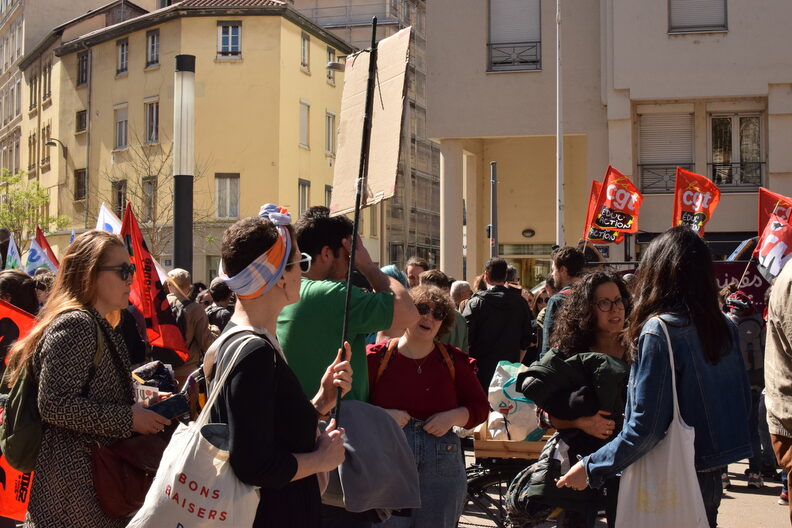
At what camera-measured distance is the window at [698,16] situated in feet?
74.2

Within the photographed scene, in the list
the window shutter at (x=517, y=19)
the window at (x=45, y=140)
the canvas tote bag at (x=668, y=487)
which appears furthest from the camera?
the window at (x=45, y=140)

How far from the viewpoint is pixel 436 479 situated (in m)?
5.02

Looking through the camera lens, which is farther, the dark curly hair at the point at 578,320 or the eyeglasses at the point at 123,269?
the dark curly hair at the point at 578,320

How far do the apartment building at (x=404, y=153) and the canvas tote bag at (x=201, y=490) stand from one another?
4393cm

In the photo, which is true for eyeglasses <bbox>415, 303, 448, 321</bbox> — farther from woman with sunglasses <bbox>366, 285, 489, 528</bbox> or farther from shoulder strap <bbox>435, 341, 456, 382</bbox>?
shoulder strap <bbox>435, 341, 456, 382</bbox>

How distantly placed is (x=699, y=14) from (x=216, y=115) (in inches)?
923

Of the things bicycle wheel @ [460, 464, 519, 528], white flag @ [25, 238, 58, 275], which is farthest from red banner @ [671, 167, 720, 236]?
bicycle wheel @ [460, 464, 519, 528]

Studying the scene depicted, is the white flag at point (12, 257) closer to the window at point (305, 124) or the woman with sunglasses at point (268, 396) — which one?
the woman with sunglasses at point (268, 396)

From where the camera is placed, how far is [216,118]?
4125cm

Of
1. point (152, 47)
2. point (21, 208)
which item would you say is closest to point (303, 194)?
point (152, 47)

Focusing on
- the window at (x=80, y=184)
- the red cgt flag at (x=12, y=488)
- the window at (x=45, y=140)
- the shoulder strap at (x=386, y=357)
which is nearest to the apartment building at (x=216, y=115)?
the window at (x=80, y=184)

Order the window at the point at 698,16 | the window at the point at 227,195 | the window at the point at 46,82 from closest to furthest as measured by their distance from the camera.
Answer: the window at the point at 698,16 → the window at the point at 227,195 → the window at the point at 46,82

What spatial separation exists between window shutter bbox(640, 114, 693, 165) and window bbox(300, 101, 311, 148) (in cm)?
2117

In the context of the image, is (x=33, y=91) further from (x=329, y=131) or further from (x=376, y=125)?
(x=376, y=125)
